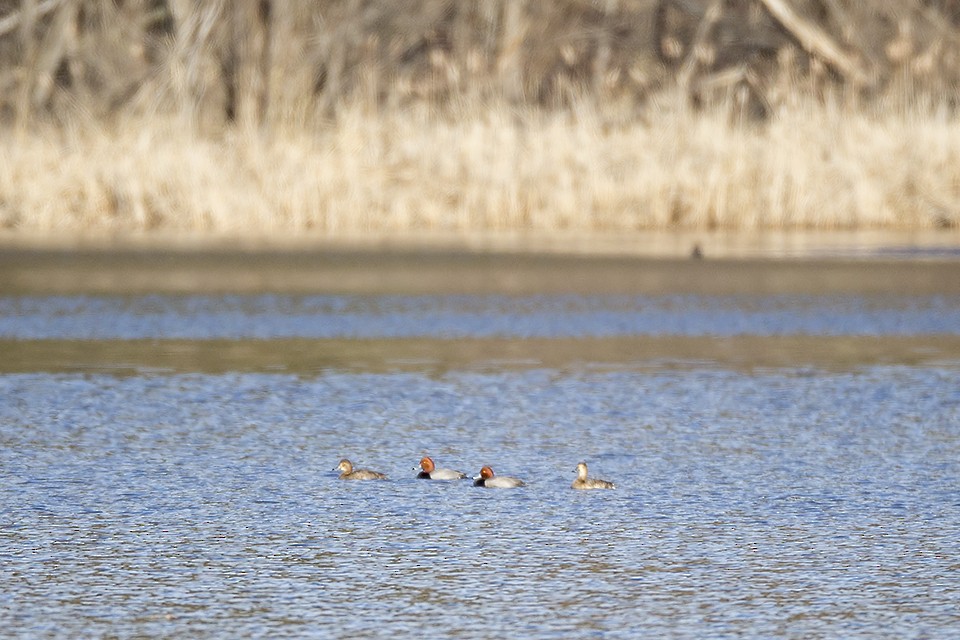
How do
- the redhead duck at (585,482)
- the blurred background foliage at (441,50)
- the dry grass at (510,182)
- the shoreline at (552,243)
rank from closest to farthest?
1. the redhead duck at (585,482)
2. the shoreline at (552,243)
3. the dry grass at (510,182)
4. the blurred background foliage at (441,50)

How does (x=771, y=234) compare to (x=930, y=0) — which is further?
(x=930, y=0)

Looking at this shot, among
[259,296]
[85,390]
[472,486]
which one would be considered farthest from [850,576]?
[259,296]

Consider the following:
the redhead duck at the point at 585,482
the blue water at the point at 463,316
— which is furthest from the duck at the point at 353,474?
the blue water at the point at 463,316

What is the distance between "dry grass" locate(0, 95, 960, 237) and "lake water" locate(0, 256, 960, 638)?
7113 millimetres

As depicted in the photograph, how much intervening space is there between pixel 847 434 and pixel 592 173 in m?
11.5

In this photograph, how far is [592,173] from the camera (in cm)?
1870

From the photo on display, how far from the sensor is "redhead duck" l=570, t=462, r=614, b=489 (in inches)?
240

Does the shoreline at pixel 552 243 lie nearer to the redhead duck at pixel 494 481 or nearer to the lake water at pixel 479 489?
the lake water at pixel 479 489

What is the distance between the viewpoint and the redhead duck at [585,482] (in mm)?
6091

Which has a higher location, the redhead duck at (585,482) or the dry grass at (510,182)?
the dry grass at (510,182)

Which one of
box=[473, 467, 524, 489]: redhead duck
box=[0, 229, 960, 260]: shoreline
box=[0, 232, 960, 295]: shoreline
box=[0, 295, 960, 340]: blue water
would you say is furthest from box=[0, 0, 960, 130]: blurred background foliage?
box=[473, 467, 524, 489]: redhead duck

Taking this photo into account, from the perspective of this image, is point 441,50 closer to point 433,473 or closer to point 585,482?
point 433,473

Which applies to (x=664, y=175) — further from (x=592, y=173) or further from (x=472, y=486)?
(x=472, y=486)

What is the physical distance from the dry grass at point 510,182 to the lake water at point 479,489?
23.3ft
